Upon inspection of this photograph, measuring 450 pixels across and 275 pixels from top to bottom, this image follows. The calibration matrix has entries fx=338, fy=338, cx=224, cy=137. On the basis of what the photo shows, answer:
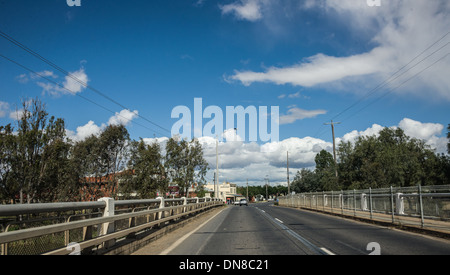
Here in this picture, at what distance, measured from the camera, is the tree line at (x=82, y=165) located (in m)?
24.2

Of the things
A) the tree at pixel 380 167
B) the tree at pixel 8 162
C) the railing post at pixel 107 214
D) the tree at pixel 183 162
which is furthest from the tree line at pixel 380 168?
the railing post at pixel 107 214

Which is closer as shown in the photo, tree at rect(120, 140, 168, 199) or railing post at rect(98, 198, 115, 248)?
railing post at rect(98, 198, 115, 248)

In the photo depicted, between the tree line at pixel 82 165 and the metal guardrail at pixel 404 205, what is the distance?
70.7 ft

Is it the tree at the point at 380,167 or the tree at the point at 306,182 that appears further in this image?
the tree at the point at 306,182

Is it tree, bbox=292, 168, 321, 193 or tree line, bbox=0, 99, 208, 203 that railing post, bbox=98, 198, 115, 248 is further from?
tree, bbox=292, 168, 321, 193

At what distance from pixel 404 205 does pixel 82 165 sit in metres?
43.7

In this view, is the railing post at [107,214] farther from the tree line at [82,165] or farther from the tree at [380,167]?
the tree at [380,167]

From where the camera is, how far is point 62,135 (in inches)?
1093

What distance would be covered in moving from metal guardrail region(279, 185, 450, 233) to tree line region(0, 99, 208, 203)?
70.7 feet

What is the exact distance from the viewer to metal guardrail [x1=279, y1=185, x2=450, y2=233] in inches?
485

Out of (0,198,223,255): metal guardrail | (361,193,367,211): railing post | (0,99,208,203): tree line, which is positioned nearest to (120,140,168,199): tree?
(0,99,208,203): tree line

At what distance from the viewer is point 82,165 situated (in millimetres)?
48375
